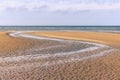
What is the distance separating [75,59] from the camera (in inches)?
1040

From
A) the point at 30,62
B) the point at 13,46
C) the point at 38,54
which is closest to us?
the point at 30,62

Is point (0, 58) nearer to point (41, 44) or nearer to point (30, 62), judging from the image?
point (30, 62)

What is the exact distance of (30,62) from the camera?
25.2m

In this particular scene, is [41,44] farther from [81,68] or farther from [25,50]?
[81,68]

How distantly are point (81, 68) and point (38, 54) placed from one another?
322 inches

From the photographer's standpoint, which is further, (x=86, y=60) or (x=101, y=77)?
(x=86, y=60)

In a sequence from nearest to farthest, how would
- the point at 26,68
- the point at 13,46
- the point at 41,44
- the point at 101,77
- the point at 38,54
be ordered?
1. the point at 101,77
2. the point at 26,68
3. the point at 38,54
4. the point at 13,46
5. the point at 41,44

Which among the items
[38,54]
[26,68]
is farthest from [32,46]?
[26,68]

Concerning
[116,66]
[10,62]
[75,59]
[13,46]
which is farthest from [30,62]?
[13,46]

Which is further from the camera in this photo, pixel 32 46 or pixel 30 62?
pixel 32 46

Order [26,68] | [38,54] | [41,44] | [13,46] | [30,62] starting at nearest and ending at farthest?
[26,68] → [30,62] → [38,54] → [13,46] → [41,44]

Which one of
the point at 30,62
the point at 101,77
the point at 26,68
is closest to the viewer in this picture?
the point at 101,77

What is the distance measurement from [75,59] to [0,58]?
7.12 meters

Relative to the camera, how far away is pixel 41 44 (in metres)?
38.5
